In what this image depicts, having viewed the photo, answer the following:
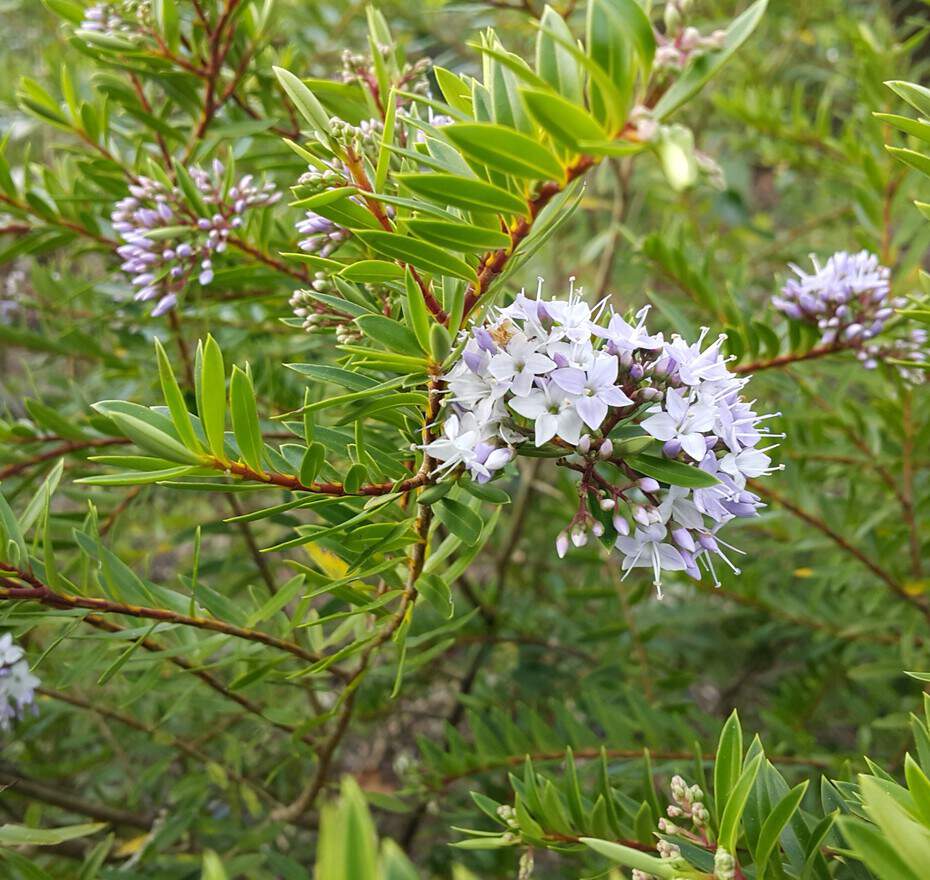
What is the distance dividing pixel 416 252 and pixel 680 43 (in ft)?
0.78

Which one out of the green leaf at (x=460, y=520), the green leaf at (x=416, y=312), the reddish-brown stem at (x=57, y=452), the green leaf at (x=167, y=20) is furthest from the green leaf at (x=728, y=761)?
the green leaf at (x=167, y=20)

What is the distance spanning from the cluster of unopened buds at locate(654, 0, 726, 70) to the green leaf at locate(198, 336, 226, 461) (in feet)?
1.33

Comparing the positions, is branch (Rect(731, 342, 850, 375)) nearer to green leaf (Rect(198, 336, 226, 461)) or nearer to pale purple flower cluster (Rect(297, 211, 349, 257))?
pale purple flower cluster (Rect(297, 211, 349, 257))

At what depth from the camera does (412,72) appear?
44.9 inches

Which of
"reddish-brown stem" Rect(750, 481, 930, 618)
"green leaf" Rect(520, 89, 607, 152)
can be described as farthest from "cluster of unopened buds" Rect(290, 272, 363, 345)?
"reddish-brown stem" Rect(750, 481, 930, 618)

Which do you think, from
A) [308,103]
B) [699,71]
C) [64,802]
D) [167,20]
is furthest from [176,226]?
[64,802]

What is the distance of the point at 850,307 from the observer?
3.99 feet

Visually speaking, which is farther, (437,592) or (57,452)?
(57,452)

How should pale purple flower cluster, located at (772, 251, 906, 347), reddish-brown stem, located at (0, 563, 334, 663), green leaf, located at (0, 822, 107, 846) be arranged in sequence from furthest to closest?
pale purple flower cluster, located at (772, 251, 906, 347)
green leaf, located at (0, 822, 107, 846)
reddish-brown stem, located at (0, 563, 334, 663)

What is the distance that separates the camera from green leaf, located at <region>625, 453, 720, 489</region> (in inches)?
27.7

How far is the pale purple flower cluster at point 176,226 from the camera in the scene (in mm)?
1057

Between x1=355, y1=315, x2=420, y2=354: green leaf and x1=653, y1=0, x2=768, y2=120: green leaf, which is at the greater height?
x1=653, y1=0, x2=768, y2=120: green leaf

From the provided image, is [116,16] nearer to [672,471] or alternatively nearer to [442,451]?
[442,451]

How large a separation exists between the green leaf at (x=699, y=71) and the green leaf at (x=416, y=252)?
0.19 meters
